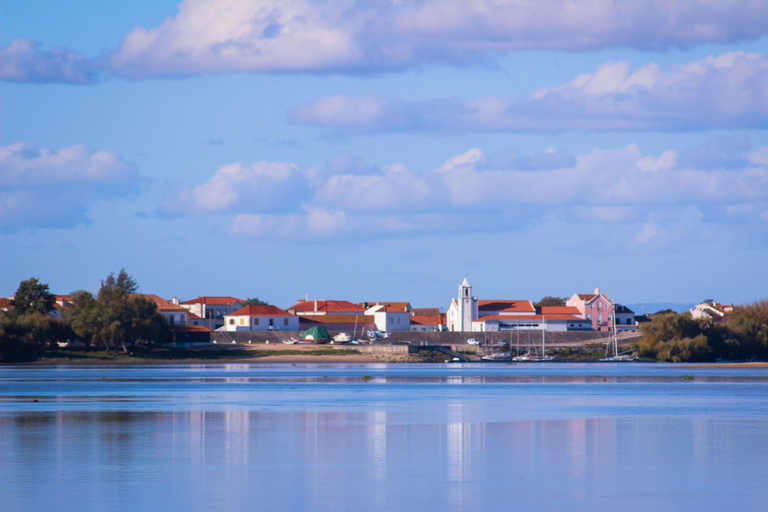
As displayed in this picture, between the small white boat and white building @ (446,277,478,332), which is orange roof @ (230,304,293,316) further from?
white building @ (446,277,478,332)

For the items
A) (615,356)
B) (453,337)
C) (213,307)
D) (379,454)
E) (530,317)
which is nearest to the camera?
(379,454)

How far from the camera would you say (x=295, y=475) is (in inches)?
708

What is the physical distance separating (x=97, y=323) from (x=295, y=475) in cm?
8100

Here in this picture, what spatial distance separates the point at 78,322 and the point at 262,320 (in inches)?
1413

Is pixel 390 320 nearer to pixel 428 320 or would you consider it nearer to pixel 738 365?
pixel 428 320

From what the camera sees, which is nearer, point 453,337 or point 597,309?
point 453,337

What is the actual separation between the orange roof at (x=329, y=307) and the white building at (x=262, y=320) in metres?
17.2

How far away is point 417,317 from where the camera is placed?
147m

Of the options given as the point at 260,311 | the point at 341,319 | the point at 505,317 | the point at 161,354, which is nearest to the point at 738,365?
the point at 505,317

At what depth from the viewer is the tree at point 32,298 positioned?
104 meters

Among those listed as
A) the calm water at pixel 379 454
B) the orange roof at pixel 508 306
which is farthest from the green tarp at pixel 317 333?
the calm water at pixel 379 454

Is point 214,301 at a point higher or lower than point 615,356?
higher

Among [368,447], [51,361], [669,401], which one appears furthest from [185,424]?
[51,361]

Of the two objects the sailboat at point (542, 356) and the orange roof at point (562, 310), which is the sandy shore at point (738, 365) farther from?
the orange roof at point (562, 310)
